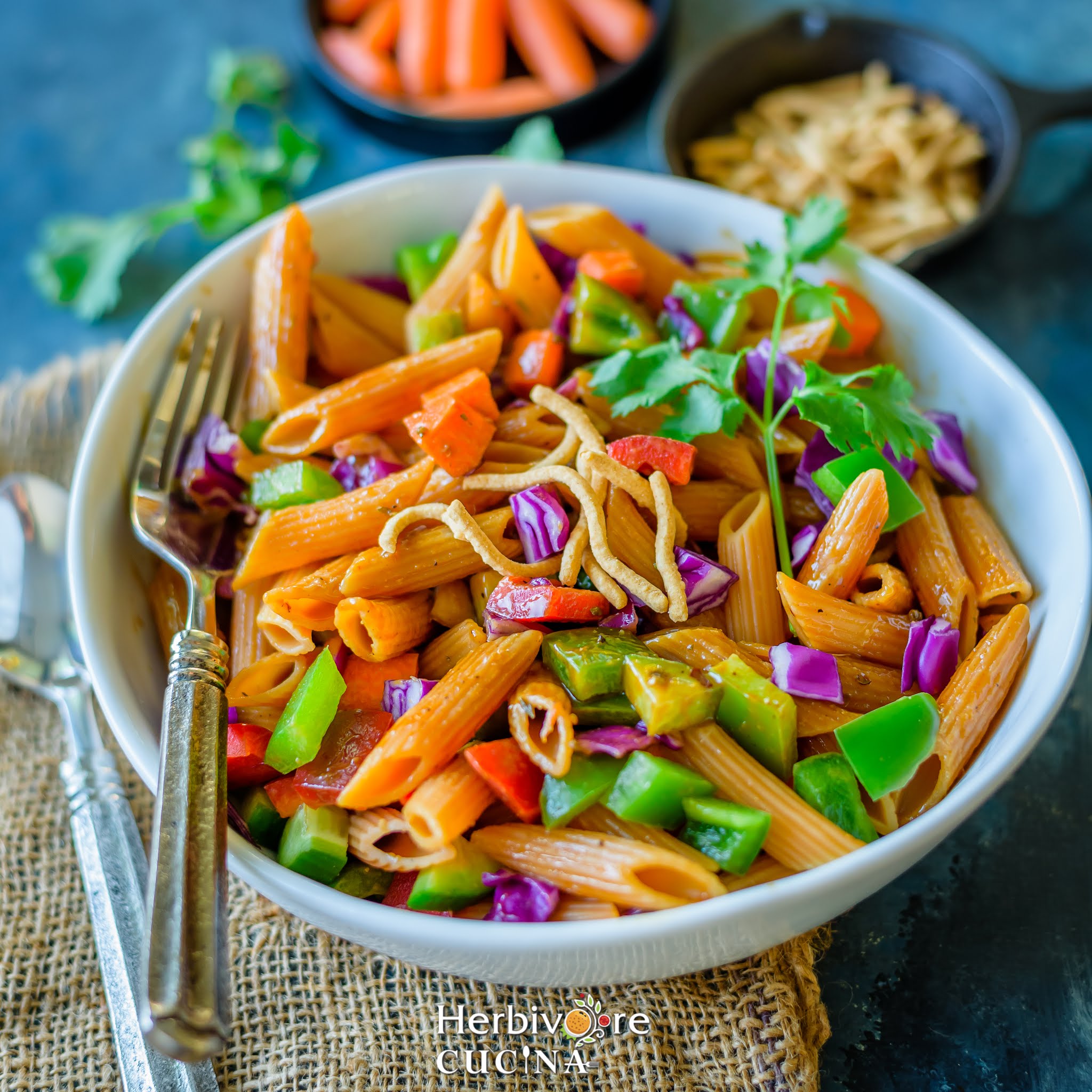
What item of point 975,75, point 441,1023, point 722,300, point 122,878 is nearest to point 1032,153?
point 975,75

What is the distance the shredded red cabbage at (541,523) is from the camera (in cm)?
179

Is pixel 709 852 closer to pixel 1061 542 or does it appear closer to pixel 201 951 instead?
pixel 201 951

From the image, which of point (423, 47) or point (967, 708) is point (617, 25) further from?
point (967, 708)

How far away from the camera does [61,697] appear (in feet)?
7.07

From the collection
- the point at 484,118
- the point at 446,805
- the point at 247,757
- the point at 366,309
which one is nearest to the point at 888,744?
the point at 446,805

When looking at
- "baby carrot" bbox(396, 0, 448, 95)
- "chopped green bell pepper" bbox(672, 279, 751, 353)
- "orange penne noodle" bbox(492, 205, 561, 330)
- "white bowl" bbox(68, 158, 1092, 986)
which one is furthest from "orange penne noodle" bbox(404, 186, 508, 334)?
"baby carrot" bbox(396, 0, 448, 95)

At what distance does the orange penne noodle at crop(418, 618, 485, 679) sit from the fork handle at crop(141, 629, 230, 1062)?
0.34 m

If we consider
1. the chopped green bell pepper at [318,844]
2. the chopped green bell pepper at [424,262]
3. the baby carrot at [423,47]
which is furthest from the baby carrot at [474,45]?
the chopped green bell pepper at [318,844]

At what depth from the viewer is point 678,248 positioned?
2.45m

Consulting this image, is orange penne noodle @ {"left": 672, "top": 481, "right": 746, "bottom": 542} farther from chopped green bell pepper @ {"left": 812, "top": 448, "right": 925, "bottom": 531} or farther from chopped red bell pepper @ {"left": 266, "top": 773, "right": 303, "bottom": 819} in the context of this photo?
chopped red bell pepper @ {"left": 266, "top": 773, "right": 303, "bottom": 819}

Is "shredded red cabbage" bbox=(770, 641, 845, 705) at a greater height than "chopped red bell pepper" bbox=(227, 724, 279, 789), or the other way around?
"shredded red cabbage" bbox=(770, 641, 845, 705)

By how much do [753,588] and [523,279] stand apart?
83 centimetres

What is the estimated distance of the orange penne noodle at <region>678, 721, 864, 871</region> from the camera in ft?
5.04

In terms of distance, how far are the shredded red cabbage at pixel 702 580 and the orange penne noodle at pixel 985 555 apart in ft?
1.58
